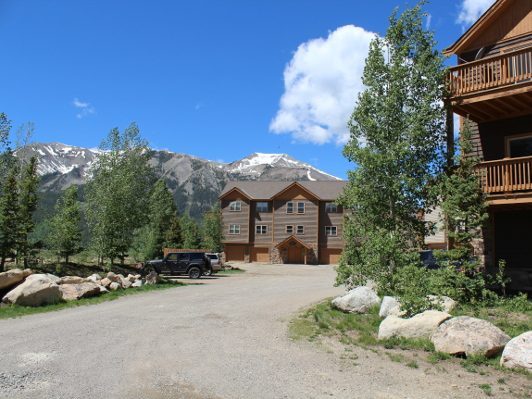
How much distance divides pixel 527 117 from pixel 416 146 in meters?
4.16

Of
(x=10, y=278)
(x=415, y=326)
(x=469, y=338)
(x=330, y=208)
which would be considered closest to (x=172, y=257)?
(x=10, y=278)

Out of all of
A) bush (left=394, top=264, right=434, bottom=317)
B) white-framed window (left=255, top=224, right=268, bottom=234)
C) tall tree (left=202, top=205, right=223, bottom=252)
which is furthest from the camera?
white-framed window (left=255, top=224, right=268, bottom=234)

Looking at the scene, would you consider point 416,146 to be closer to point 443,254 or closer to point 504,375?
point 443,254

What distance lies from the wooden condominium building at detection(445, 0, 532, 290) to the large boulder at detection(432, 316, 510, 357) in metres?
6.10

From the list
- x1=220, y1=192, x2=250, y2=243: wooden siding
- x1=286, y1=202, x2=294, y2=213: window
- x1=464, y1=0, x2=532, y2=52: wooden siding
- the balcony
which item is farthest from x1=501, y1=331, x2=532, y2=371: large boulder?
x1=220, y1=192, x2=250, y2=243: wooden siding

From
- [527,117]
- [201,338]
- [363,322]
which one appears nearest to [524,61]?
[527,117]

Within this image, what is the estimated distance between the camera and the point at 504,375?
7223mm

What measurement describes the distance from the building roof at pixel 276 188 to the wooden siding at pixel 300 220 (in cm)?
146

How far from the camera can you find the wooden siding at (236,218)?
191ft

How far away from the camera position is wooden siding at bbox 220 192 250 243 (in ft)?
191

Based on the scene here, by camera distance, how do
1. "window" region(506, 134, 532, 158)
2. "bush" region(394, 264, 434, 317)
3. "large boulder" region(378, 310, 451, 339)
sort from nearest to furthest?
"large boulder" region(378, 310, 451, 339)
"bush" region(394, 264, 434, 317)
"window" region(506, 134, 532, 158)

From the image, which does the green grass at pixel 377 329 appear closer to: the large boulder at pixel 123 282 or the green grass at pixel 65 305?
the green grass at pixel 65 305

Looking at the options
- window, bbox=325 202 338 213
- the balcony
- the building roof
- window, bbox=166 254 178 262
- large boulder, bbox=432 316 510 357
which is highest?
the building roof

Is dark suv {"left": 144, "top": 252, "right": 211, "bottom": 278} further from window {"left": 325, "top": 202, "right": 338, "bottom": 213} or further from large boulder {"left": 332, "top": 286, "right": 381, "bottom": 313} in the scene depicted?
window {"left": 325, "top": 202, "right": 338, "bottom": 213}
